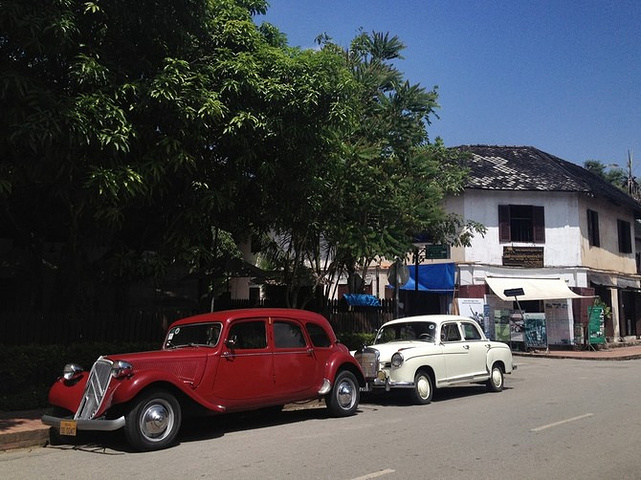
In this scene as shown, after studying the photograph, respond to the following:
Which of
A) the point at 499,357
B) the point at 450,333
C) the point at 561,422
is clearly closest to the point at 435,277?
the point at 499,357

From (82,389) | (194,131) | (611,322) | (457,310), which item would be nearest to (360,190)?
(194,131)

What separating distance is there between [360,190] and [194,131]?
5.40m

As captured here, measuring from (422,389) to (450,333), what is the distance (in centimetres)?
163

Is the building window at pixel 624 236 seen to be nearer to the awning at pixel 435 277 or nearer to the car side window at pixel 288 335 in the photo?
the awning at pixel 435 277

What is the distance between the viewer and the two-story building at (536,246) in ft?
88.1

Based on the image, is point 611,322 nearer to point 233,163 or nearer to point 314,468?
point 233,163

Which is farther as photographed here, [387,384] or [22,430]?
[387,384]

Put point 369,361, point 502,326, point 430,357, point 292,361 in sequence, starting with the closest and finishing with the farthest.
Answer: point 292,361
point 369,361
point 430,357
point 502,326

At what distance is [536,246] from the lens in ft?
91.1

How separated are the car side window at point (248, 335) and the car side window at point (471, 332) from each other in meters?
5.77

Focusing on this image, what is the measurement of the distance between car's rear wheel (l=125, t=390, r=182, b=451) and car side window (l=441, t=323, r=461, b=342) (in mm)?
6693

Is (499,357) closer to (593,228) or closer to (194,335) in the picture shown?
(194,335)

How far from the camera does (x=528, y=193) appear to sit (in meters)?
27.8

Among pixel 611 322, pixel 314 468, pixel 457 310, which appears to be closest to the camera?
pixel 314 468
